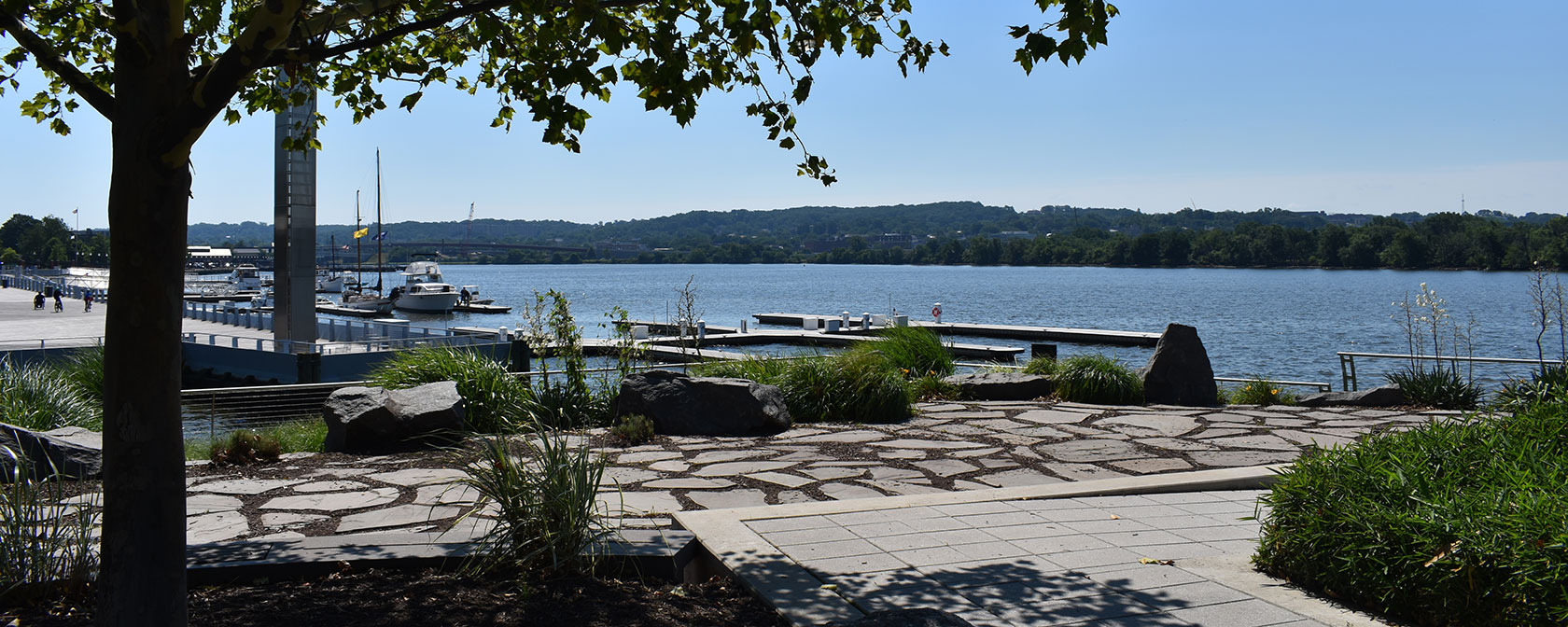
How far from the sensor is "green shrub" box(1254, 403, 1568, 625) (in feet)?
10.7

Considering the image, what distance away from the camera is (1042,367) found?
40.9 feet

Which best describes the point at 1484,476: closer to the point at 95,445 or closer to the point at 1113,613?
the point at 1113,613

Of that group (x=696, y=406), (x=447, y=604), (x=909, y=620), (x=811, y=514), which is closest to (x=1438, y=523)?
(x=909, y=620)

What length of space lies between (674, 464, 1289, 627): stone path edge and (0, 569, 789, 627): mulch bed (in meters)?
0.10

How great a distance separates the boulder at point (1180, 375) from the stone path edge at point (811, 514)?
172 inches

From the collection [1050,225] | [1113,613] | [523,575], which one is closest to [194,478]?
[523,575]

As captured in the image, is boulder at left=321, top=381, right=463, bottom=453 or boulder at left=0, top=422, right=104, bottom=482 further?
boulder at left=321, top=381, right=463, bottom=453

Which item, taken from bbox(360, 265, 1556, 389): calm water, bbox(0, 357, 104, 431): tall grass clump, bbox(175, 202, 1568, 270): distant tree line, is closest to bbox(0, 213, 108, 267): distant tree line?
bbox(175, 202, 1568, 270): distant tree line

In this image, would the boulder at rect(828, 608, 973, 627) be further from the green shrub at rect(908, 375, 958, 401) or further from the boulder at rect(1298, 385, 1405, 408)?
Answer: the boulder at rect(1298, 385, 1405, 408)

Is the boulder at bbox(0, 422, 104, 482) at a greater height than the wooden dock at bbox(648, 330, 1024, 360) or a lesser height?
greater

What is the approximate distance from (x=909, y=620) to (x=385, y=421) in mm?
5324

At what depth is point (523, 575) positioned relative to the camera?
163 inches

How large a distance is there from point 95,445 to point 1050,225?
558 feet

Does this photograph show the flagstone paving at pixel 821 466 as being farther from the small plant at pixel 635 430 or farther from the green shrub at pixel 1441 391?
the green shrub at pixel 1441 391
